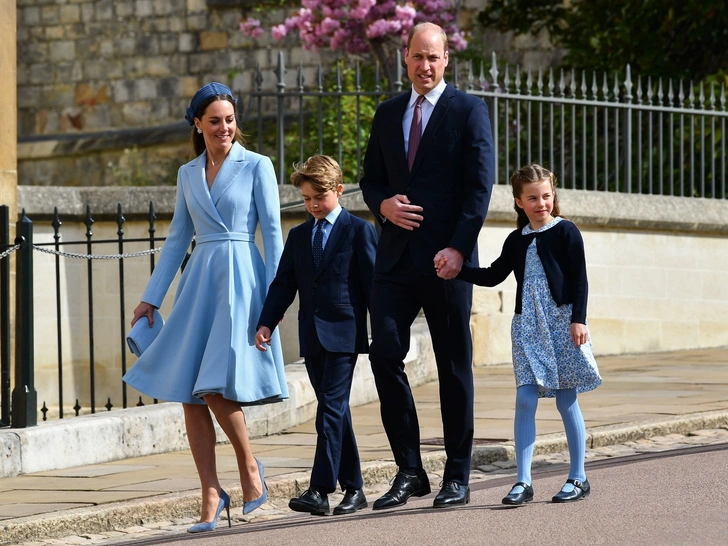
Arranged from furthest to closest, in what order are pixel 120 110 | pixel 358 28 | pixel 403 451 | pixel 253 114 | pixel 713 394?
pixel 120 110, pixel 253 114, pixel 358 28, pixel 713 394, pixel 403 451

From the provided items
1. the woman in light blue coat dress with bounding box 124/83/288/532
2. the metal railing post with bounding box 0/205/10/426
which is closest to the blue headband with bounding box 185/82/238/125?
the woman in light blue coat dress with bounding box 124/83/288/532

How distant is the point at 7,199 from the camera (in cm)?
1017

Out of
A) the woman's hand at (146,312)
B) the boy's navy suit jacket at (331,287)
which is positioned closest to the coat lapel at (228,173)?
the boy's navy suit jacket at (331,287)

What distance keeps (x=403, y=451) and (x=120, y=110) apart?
1454 centimetres

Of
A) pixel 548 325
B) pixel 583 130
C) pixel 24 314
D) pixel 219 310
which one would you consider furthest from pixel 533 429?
pixel 583 130

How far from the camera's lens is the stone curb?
5430 mm

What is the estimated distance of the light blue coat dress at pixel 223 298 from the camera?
5.36m

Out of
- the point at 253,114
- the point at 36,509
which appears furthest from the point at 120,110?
the point at 36,509

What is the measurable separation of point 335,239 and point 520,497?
3.88ft

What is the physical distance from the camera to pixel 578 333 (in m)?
5.45

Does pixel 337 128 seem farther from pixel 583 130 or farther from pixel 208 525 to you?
pixel 208 525

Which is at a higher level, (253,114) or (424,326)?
(253,114)

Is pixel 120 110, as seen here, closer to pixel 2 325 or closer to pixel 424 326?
pixel 424 326

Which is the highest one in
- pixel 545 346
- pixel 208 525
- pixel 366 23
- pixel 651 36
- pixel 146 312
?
pixel 366 23
